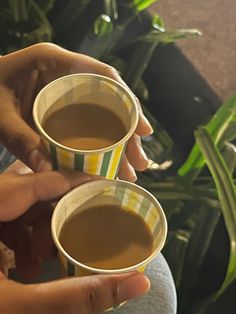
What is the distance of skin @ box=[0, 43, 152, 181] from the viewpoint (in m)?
0.72

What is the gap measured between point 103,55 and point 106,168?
2.05 ft

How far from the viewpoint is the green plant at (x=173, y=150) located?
3.18 ft

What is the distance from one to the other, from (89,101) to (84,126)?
4 cm

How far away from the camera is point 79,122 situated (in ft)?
2.22

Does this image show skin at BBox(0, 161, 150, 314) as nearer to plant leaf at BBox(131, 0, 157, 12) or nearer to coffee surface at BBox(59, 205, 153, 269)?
coffee surface at BBox(59, 205, 153, 269)

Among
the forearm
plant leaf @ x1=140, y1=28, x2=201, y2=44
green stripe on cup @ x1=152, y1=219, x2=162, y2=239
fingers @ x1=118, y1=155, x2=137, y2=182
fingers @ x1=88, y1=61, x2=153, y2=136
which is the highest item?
fingers @ x1=88, y1=61, x2=153, y2=136

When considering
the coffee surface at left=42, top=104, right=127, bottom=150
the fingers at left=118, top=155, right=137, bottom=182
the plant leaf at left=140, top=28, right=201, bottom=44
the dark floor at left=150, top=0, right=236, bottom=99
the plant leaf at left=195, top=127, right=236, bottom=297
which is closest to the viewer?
the coffee surface at left=42, top=104, right=127, bottom=150

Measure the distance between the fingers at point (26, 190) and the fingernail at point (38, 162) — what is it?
1cm

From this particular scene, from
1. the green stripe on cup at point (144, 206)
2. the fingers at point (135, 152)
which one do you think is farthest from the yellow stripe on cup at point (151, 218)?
the fingers at point (135, 152)

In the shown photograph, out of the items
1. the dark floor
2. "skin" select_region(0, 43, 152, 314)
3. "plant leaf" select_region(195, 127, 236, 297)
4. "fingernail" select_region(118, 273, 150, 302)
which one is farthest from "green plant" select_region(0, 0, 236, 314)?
"fingernail" select_region(118, 273, 150, 302)

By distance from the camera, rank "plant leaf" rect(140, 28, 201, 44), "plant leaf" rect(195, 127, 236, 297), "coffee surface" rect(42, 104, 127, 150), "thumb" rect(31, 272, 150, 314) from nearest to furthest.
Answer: "thumb" rect(31, 272, 150, 314) → "coffee surface" rect(42, 104, 127, 150) → "plant leaf" rect(195, 127, 236, 297) → "plant leaf" rect(140, 28, 201, 44)

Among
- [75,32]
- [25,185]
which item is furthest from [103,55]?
[25,185]

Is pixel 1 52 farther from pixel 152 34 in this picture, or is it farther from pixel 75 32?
pixel 152 34

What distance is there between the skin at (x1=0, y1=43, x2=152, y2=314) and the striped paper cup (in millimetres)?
19
